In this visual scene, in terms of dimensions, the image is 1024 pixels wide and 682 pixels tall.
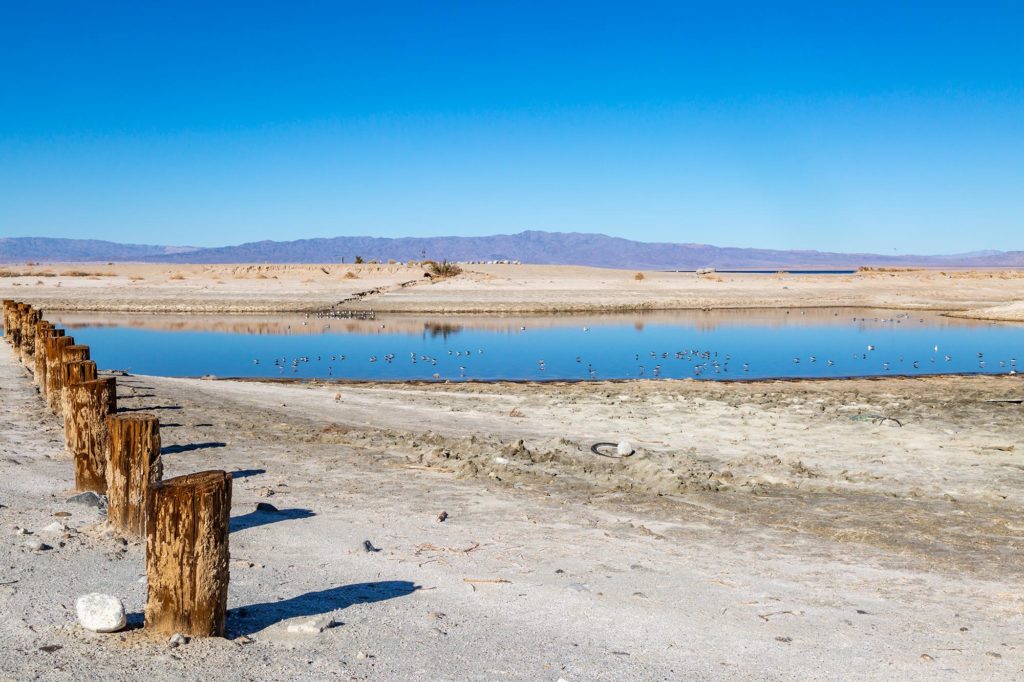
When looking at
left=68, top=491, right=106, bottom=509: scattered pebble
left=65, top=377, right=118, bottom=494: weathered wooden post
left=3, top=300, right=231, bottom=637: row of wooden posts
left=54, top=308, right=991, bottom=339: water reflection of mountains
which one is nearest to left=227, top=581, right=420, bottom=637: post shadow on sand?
left=3, top=300, right=231, bottom=637: row of wooden posts

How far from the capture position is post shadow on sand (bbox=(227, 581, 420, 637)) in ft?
18.9

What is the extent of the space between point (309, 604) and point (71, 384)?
480 centimetres

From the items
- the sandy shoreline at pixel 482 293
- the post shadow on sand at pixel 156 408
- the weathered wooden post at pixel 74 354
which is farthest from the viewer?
the sandy shoreline at pixel 482 293

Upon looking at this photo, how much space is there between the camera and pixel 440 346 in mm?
30312

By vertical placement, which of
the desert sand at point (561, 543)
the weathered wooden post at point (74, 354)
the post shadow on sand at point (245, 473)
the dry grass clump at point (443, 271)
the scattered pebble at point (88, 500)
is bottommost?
the desert sand at point (561, 543)

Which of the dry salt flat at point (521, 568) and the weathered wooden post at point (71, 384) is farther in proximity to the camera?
the weathered wooden post at point (71, 384)

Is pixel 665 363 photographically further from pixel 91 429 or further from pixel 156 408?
pixel 91 429

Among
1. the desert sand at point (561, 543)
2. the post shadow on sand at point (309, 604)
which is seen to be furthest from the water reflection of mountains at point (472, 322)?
the post shadow on sand at point (309, 604)

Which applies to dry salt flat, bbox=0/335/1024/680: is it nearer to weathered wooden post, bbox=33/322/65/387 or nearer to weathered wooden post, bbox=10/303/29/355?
weathered wooden post, bbox=33/322/65/387

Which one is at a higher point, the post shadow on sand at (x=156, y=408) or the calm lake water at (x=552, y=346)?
the post shadow on sand at (x=156, y=408)

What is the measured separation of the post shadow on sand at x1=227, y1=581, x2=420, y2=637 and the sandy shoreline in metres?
37.6

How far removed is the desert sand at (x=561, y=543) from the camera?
555 cm

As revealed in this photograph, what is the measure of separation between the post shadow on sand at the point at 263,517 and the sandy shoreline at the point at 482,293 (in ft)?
117

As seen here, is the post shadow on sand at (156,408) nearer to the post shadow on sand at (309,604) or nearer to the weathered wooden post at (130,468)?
the weathered wooden post at (130,468)
